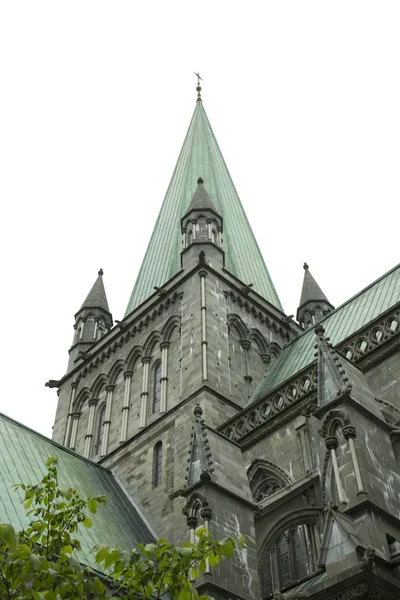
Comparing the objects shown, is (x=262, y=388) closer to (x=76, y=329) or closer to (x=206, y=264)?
(x=206, y=264)

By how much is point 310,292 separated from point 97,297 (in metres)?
9.92

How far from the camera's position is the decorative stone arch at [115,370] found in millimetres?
28812

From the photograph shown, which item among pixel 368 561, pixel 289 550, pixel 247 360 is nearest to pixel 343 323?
pixel 247 360

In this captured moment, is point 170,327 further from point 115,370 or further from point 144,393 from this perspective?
point 115,370

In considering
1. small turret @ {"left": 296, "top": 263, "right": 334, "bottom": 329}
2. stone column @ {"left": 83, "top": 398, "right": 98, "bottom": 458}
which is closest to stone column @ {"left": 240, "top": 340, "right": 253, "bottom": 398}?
small turret @ {"left": 296, "top": 263, "right": 334, "bottom": 329}

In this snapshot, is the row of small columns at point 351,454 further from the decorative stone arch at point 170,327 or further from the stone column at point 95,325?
the stone column at point 95,325

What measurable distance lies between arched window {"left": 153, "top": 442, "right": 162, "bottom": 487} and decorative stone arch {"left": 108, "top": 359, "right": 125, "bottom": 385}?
5.26 metres

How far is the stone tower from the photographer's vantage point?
1217 cm

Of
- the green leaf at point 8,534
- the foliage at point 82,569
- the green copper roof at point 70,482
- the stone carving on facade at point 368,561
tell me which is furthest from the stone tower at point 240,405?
the green leaf at point 8,534

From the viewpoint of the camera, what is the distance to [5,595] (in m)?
7.85

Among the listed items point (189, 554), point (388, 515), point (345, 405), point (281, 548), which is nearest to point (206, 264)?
point (281, 548)

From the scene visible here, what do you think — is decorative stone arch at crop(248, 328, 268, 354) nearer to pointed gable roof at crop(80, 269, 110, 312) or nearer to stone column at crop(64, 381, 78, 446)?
stone column at crop(64, 381, 78, 446)

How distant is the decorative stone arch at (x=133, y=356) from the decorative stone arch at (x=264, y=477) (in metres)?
9.77

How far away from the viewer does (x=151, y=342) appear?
2820 cm
